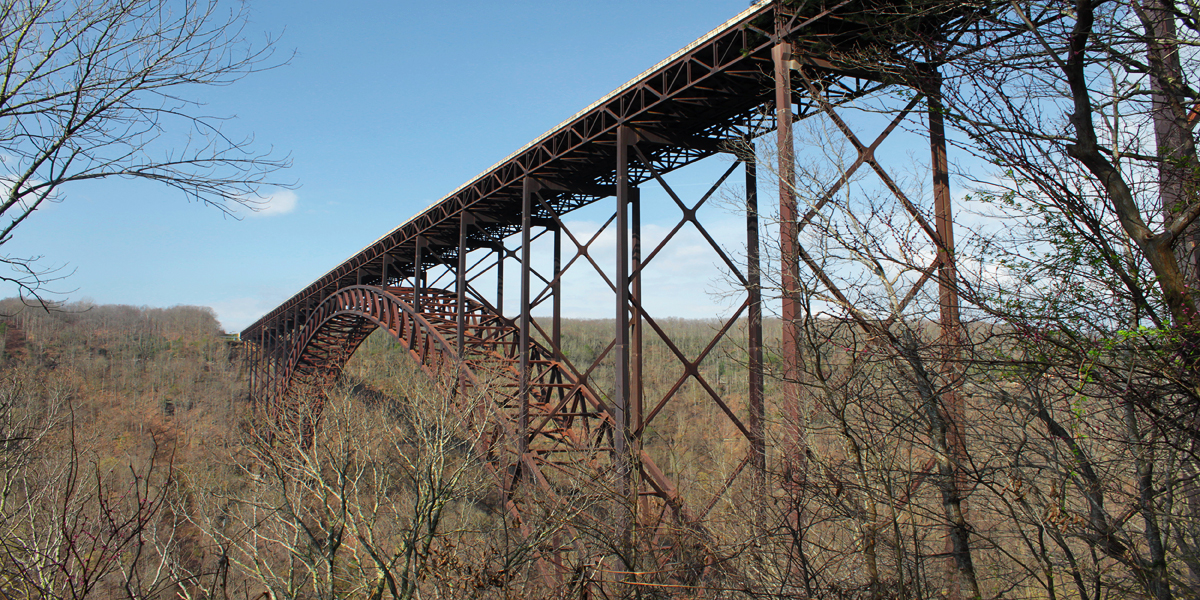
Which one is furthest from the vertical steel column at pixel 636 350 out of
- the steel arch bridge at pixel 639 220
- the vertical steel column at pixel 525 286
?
the vertical steel column at pixel 525 286

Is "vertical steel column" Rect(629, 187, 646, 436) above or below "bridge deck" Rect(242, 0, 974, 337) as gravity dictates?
below

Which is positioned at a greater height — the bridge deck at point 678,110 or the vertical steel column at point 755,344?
the bridge deck at point 678,110

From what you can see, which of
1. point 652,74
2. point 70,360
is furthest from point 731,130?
point 70,360

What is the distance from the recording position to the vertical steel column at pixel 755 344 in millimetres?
7430

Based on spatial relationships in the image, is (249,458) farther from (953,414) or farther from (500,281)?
(953,414)

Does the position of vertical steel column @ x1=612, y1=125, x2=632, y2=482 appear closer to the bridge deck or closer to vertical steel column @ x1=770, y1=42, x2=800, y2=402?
the bridge deck

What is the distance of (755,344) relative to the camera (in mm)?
8641

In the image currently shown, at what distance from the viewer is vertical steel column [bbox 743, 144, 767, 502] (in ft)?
24.4

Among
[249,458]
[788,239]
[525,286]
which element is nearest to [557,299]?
[525,286]

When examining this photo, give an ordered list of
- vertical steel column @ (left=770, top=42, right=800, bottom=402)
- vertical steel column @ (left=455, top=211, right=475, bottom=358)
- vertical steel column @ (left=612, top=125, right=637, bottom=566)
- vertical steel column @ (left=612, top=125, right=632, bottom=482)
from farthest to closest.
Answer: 1. vertical steel column @ (left=455, top=211, right=475, bottom=358)
2. vertical steel column @ (left=612, top=125, right=632, bottom=482)
3. vertical steel column @ (left=612, top=125, right=637, bottom=566)
4. vertical steel column @ (left=770, top=42, right=800, bottom=402)

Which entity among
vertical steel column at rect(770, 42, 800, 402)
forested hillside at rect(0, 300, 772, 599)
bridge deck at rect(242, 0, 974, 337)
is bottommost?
forested hillside at rect(0, 300, 772, 599)

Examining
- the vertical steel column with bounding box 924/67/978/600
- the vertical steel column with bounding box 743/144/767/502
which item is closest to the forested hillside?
the vertical steel column with bounding box 743/144/767/502

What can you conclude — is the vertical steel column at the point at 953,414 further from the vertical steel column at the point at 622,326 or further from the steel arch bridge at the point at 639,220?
the vertical steel column at the point at 622,326

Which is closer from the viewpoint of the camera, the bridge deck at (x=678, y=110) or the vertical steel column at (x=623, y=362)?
the bridge deck at (x=678, y=110)
